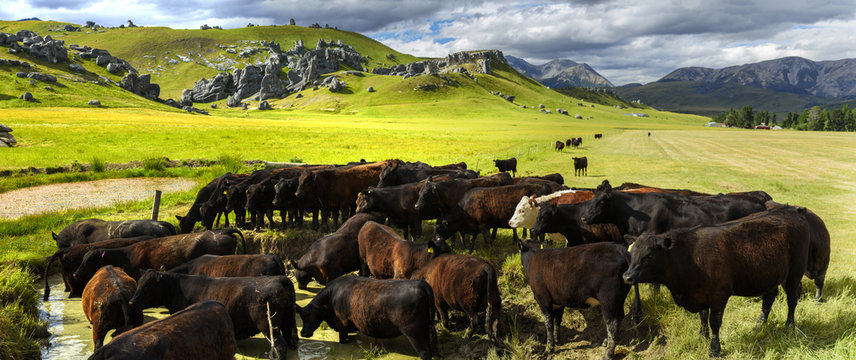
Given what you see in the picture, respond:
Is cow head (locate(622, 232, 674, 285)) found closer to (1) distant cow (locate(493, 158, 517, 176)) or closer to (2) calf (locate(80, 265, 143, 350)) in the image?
(2) calf (locate(80, 265, 143, 350))

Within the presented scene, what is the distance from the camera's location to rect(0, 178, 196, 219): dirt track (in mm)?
17250

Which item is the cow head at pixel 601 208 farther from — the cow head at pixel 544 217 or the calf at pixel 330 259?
the calf at pixel 330 259

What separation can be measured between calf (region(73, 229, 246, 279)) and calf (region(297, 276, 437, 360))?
12.2 feet

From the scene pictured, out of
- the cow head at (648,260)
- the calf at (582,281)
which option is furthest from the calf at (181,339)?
the cow head at (648,260)

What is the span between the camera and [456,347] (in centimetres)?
759

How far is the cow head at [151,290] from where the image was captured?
7.26 m

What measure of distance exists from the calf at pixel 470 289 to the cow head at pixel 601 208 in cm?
275

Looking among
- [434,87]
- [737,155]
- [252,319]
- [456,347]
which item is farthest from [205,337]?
[434,87]

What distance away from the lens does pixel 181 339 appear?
18.1 ft

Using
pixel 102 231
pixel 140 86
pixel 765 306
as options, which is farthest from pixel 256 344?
pixel 140 86

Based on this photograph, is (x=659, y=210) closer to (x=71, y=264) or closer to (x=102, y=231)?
(x=71, y=264)

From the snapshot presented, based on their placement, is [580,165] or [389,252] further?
[580,165]

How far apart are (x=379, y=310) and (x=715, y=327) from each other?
15.9 feet

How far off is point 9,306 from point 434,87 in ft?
588
